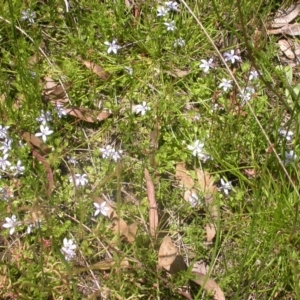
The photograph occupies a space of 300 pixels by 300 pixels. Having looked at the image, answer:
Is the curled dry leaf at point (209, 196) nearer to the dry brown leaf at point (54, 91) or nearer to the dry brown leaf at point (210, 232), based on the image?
the dry brown leaf at point (210, 232)

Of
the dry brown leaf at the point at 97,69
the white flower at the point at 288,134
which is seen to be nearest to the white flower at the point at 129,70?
the dry brown leaf at the point at 97,69

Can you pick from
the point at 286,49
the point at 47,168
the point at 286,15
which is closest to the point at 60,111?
the point at 47,168

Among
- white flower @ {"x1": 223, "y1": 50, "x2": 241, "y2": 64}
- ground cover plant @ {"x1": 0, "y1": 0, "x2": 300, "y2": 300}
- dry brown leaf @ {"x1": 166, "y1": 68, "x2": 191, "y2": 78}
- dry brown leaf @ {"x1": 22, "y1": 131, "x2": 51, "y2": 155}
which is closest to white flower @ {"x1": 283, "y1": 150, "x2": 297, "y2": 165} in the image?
ground cover plant @ {"x1": 0, "y1": 0, "x2": 300, "y2": 300}

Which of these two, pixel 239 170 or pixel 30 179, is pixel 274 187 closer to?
pixel 239 170

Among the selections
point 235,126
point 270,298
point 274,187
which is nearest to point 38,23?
point 235,126

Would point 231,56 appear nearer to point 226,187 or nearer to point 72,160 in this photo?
point 226,187
